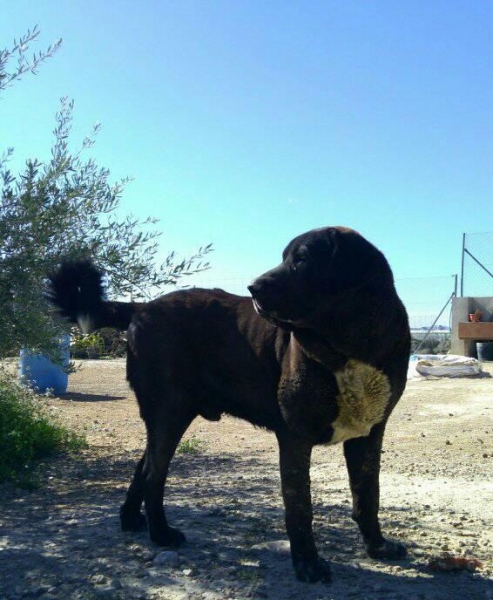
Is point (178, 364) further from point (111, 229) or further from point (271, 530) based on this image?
point (111, 229)

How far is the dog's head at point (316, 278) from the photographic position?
3.40 meters

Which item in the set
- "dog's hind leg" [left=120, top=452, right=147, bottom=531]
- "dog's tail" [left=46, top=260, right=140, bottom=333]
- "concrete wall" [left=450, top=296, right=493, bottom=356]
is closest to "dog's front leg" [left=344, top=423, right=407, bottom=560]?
"dog's hind leg" [left=120, top=452, right=147, bottom=531]

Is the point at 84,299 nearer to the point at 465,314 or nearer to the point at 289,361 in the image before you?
the point at 289,361

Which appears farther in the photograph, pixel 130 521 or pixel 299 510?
pixel 130 521

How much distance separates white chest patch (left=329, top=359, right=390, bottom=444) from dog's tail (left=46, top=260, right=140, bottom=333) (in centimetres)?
172

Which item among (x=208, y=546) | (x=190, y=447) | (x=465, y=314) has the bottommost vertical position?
(x=208, y=546)

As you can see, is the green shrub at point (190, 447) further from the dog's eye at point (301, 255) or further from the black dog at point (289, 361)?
the dog's eye at point (301, 255)

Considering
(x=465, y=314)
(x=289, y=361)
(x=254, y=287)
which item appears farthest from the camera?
(x=465, y=314)

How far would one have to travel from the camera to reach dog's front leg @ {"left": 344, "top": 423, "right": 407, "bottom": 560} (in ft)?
12.6

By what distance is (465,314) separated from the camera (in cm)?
1823

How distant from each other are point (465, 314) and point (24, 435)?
13943mm

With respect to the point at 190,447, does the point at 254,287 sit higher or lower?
higher

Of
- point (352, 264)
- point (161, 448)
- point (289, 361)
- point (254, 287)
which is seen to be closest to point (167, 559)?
point (161, 448)

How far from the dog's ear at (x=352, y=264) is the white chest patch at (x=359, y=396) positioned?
39 cm
